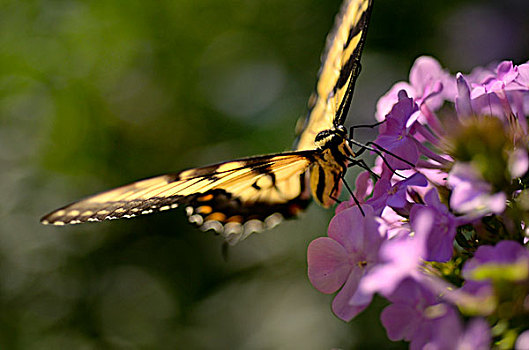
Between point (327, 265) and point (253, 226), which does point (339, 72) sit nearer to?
point (253, 226)

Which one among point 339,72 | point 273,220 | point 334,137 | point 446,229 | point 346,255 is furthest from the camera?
point 273,220

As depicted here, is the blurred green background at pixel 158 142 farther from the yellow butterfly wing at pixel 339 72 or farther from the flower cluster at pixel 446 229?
the flower cluster at pixel 446 229

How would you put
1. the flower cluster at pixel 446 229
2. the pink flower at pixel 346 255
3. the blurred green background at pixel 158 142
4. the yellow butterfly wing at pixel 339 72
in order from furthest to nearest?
the blurred green background at pixel 158 142 → the yellow butterfly wing at pixel 339 72 → the pink flower at pixel 346 255 → the flower cluster at pixel 446 229

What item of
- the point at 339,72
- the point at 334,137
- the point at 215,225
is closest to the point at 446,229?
the point at 334,137

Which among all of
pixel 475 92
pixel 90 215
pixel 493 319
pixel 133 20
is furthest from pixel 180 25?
pixel 493 319

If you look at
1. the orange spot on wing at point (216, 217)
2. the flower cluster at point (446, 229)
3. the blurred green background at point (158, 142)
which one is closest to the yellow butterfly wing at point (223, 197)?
the orange spot on wing at point (216, 217)

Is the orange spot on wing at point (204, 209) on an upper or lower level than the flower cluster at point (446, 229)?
→ upper

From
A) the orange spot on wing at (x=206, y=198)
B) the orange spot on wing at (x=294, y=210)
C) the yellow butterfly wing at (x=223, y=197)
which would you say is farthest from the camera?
the orange spot on wing at (x=294, y=210)
